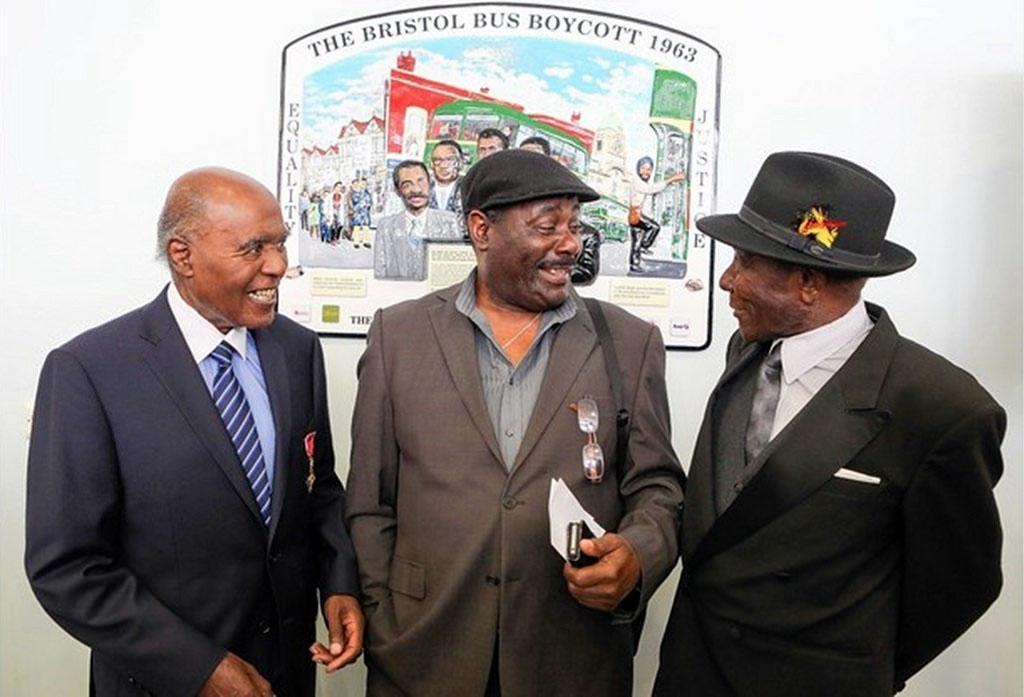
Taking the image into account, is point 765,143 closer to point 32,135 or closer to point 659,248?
point 659,248

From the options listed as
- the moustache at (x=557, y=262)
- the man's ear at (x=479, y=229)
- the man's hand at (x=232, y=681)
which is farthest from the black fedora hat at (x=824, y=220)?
the man's hand at (x=232, y=681)

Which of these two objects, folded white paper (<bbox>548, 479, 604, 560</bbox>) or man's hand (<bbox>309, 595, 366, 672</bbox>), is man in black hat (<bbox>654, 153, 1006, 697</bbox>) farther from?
man's hand (<bbox>309, 595, 366, 672</bbox>)

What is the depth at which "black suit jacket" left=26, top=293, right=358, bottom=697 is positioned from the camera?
1524 millimetres

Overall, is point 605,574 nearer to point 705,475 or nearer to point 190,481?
point 705,475

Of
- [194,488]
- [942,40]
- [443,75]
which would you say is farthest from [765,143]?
[194,488]

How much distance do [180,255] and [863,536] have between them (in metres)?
1.32

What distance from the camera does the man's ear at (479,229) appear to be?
1.86 metres

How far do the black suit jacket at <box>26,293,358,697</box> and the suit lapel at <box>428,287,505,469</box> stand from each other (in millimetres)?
335

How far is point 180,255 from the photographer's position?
64.7 inches

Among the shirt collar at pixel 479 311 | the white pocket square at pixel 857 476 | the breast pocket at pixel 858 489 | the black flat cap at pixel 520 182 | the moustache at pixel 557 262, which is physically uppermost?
the black flat cap at pixel 520 182

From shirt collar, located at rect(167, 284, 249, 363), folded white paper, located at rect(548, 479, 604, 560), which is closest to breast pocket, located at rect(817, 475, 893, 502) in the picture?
folded white paper, located at rect(548, 479, 604, 560)

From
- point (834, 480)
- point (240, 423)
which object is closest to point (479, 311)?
point (240, 423)

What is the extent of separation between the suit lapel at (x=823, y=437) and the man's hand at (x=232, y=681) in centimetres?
91

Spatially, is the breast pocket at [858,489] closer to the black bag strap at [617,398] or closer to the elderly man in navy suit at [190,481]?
the black bag strap at [617,398]
